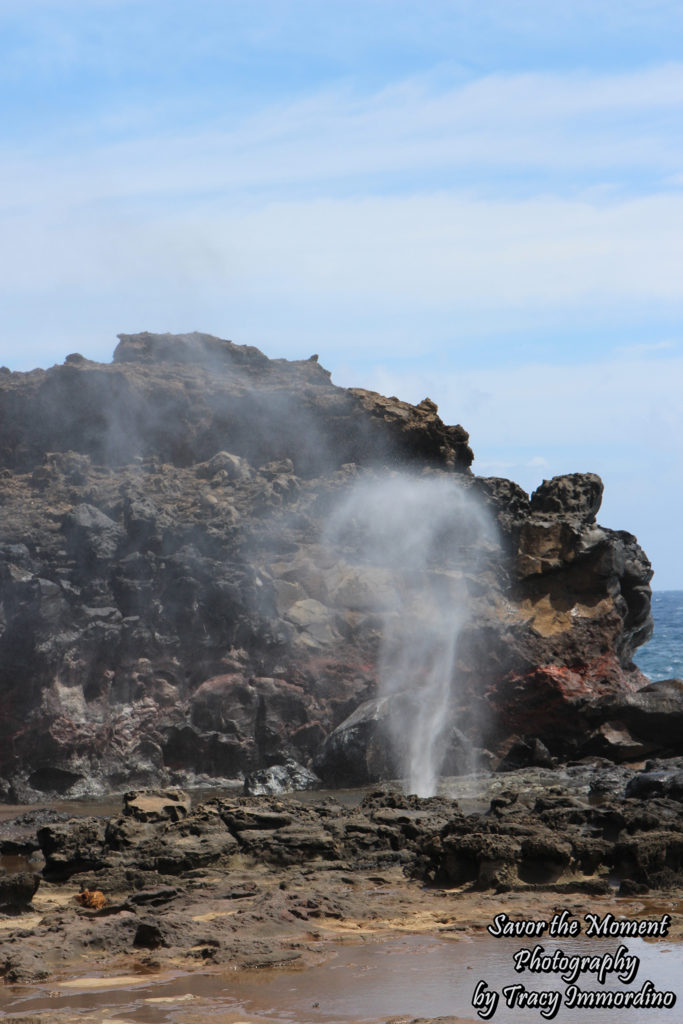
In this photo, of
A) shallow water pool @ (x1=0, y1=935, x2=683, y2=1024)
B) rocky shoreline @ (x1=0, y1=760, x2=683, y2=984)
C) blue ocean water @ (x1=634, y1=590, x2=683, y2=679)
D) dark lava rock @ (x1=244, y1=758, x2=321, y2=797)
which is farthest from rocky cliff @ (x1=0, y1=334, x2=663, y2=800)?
blue ocean water @ (x1=634, y1=590, x2=683, y2=679)

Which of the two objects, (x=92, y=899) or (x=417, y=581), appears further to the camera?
(x=417, y=581)

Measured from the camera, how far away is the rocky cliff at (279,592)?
21.0 metres

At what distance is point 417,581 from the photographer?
23875mm

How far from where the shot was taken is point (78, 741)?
2044cm

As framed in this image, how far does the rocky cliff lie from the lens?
68.8 feet

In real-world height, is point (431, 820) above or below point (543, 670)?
below

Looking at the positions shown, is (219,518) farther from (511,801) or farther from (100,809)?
(511,801)

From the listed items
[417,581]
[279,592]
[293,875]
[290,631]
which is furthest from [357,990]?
[417,581]

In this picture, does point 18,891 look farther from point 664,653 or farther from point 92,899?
point 664,653

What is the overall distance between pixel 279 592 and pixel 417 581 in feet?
9.87

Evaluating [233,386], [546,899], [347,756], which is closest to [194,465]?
[233,386]

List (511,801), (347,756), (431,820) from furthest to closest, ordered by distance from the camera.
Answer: (347,756)
(511,801)
(431,820)

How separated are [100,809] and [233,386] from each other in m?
12.4

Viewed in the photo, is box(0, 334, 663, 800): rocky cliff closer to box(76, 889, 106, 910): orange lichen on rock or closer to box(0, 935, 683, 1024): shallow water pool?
box(76, 889, 106, 910): orange lichen on rock
